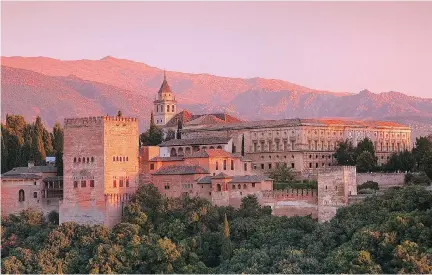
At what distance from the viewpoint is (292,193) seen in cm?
4184

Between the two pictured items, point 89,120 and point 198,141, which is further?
point 198,141

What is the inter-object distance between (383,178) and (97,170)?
13.4 m

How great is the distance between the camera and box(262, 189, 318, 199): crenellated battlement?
1629 inches

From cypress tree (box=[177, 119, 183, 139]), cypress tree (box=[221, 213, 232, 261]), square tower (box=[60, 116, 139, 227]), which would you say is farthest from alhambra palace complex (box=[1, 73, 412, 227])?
cypress tree (box=[177, 119, 183, 139])

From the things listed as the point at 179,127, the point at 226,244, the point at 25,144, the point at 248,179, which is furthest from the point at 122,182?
the point at 179,127

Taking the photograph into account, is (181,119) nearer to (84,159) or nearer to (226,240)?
(84,159)

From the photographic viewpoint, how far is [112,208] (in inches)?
1693

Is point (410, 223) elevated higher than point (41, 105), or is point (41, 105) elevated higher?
point (41, 105)

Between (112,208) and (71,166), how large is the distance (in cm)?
275

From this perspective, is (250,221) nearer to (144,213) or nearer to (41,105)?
(144,213)

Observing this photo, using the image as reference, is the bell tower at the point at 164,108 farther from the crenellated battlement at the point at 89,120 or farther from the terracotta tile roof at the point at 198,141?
the crenellated battlement at the point at 89,120

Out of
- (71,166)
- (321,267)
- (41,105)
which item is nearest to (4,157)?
(71,166)

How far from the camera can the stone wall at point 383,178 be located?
149 ft

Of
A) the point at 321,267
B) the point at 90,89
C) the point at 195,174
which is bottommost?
the point at 321,267
